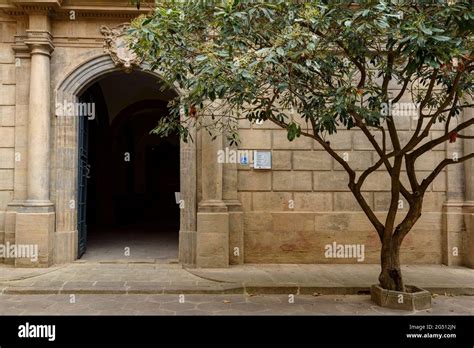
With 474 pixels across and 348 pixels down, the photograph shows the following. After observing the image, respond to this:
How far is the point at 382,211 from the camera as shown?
320 inches

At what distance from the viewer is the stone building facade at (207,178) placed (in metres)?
7.69

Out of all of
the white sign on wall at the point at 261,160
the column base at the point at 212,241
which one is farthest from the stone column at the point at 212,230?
the white sign on wall at the point at 261,160

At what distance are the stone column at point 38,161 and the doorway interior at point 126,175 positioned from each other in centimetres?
80

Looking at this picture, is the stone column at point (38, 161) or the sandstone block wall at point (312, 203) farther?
the sandstone block wall at point (312, 203)

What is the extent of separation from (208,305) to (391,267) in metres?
2.81

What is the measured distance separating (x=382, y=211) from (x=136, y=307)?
5.53 meters

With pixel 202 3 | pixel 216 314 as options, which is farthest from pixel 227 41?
pixel 216 314

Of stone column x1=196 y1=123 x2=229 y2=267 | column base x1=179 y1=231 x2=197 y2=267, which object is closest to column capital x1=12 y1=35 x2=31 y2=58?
stone column x1=196 y1=123 x2=229 y2=267

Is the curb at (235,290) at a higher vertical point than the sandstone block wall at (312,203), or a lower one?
lower

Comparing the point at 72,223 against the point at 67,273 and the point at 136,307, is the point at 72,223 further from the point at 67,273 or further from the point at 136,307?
the point at 136,307

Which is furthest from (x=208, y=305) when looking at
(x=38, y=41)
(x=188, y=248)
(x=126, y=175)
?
(x=126, y=175)

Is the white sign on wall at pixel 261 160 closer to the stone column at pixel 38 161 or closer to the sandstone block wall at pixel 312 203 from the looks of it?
the sandstone block wall at pixel 312 203

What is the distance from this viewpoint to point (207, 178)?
7.79 metres

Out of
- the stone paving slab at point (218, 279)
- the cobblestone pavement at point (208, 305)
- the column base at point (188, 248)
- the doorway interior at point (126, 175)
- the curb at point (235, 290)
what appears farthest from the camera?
the doorway interior at point (126, 175)
